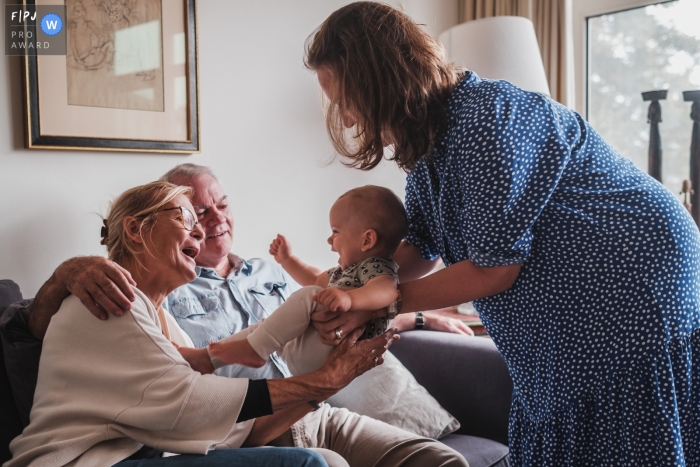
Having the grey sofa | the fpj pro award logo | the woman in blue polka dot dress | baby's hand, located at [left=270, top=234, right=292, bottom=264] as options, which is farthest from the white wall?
the woman in blue polka dot dress

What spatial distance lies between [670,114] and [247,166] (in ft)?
6.73

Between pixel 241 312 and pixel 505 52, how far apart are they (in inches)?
60.2

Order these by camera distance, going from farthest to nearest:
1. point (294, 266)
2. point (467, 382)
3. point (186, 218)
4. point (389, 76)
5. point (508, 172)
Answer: point (467, 382), point (294, 266), point (186, 218), point (389, 76), point (508, 172)

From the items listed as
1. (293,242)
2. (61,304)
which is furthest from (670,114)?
(61,304)

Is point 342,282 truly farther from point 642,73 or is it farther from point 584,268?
point 642,73

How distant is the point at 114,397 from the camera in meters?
1.36

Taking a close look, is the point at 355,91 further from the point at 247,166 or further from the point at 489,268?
the point at 247,166

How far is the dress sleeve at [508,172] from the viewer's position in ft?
3.84

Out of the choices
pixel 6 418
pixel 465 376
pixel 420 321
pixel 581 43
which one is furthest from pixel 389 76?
pixel 581 43

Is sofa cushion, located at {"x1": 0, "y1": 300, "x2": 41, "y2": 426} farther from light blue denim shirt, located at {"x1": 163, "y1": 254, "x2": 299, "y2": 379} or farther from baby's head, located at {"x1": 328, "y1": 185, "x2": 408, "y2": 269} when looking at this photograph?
baby's head, located at {"x1": 328, "y1": 185, "x2": 408, "y2": 269}

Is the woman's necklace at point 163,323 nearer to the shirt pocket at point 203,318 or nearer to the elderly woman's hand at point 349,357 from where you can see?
the shirt pocket at point 203,318

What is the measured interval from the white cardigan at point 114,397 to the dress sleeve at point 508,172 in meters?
0.64

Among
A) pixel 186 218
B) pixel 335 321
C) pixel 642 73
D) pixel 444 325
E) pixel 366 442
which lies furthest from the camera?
pixel 642 73

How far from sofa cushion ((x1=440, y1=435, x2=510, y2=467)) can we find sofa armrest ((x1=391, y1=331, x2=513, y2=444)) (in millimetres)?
109
